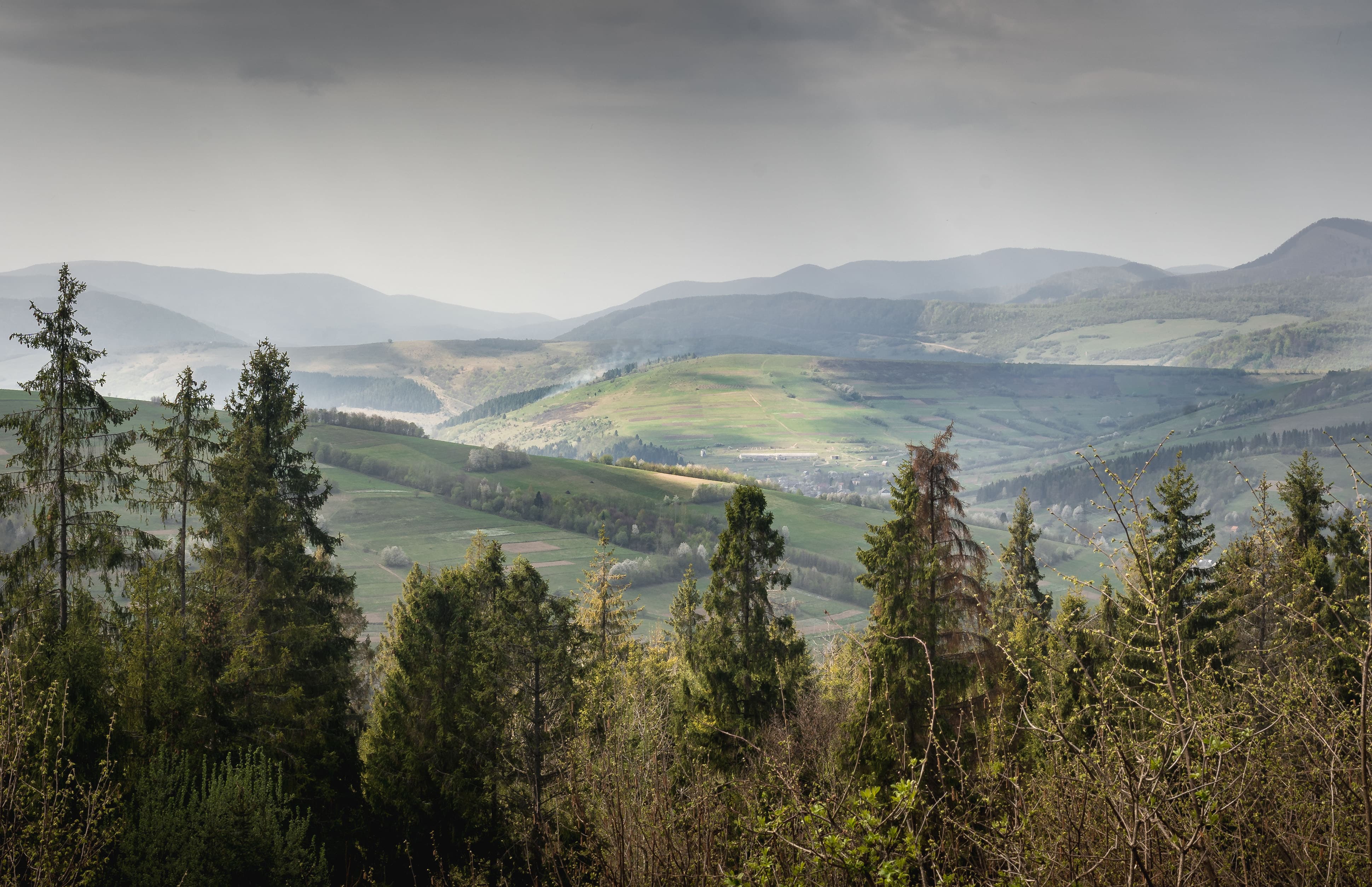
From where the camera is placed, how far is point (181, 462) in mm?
22859

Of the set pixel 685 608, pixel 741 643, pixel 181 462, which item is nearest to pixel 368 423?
pixel 685 608

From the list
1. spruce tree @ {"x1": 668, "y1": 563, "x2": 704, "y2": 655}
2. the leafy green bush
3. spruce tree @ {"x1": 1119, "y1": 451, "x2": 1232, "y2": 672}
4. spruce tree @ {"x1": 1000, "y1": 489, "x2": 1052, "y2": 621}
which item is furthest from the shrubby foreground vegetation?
spruce tree @ {"x1": 668, "y1": 563, "x2": 704, "y2": 655}

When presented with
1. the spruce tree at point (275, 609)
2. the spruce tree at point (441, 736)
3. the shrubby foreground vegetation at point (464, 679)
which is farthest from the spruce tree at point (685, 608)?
the spruce tree at point (275, 609)

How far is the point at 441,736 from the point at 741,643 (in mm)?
8082

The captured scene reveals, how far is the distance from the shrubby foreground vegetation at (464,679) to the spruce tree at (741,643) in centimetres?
9

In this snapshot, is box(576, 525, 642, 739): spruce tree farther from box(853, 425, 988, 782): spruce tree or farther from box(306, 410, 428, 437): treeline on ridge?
box(306, 410, 428, 437): treeline on ridge

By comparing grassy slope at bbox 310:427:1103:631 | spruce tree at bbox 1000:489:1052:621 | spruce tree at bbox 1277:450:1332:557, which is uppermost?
spruce tree at bbox 1277:450:1332:557

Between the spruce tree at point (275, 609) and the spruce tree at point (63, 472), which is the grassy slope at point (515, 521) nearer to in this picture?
the spruce tree at point (275, 609)

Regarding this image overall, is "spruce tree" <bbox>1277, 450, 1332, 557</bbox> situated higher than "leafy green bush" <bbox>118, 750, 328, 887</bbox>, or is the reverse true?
"spruce tree" <bbox>1277, 450, 1332, 557</bbox>

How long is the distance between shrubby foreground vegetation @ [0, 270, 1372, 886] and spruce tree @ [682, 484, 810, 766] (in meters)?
0.09

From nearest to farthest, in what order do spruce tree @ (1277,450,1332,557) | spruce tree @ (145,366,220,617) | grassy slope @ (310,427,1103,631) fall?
spruce tree @ (145,366,220,617)
spruce tree @ (1277,450,1332,557)
grassy slope @ (310,427,1103,631)

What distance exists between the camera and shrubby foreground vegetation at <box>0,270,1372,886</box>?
1046cm

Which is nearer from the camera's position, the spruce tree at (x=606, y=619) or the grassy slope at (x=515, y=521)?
the spruce tree at (x=606, y=619)

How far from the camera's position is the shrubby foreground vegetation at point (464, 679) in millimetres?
10461
